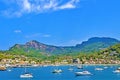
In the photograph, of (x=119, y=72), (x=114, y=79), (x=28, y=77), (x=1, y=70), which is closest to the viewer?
(x=114, y=79)

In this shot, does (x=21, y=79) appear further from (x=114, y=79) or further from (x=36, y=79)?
(x=114, y=79)

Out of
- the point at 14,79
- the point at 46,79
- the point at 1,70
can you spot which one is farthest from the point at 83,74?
the point at 1,70

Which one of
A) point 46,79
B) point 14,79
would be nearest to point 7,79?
point 14,79

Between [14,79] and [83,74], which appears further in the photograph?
[83,74]

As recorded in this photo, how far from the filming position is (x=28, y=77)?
124125mm

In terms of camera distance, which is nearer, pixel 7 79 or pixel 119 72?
pixel 7 79

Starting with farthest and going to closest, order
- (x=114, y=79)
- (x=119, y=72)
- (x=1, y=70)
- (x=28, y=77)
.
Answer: (x=1, y=70)
(x=119, y=72)
(x=28, y=77)
(x=114, y=79)

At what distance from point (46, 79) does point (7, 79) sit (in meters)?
12.6

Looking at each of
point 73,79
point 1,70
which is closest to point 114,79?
point 73,79

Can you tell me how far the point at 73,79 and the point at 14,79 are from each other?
19535mm

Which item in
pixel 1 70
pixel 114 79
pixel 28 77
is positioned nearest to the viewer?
pixel 114 79

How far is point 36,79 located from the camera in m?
119

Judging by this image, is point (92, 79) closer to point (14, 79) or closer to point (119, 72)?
point (14, 79)

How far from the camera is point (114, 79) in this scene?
112 m
